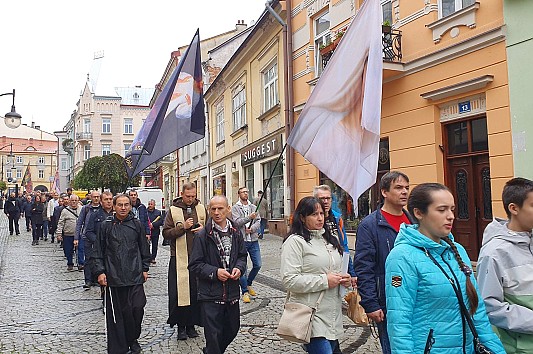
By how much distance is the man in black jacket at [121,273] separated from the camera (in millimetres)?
5508

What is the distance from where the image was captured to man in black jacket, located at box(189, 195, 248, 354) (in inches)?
185

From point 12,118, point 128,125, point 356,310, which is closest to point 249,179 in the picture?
point 12,118

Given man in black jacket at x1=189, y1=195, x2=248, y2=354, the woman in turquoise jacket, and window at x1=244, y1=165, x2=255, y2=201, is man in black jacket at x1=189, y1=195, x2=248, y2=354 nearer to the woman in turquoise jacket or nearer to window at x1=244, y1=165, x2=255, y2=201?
the woman in turquoise jacket

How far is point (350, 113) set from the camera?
18.6 feet

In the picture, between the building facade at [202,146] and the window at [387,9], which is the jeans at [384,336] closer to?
the window at [387,9]

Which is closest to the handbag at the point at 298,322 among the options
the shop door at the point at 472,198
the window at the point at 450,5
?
the shop door at the point at 472,198

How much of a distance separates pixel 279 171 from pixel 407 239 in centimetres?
1593

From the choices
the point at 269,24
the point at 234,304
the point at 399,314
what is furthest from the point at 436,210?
the point at 269,24

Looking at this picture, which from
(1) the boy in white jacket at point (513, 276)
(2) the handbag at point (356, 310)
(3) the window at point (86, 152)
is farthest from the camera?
(3) the window at point (86, 152)

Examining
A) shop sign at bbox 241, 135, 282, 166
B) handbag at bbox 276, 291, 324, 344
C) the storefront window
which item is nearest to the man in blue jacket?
handbag at bbox 276, 291, 324, 344

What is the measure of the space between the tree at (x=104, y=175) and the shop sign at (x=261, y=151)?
2523cm

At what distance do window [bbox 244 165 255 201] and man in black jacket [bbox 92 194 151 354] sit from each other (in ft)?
53.5

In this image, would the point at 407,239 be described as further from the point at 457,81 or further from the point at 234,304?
the point at 457,81

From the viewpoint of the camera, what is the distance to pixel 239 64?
23516 mm
